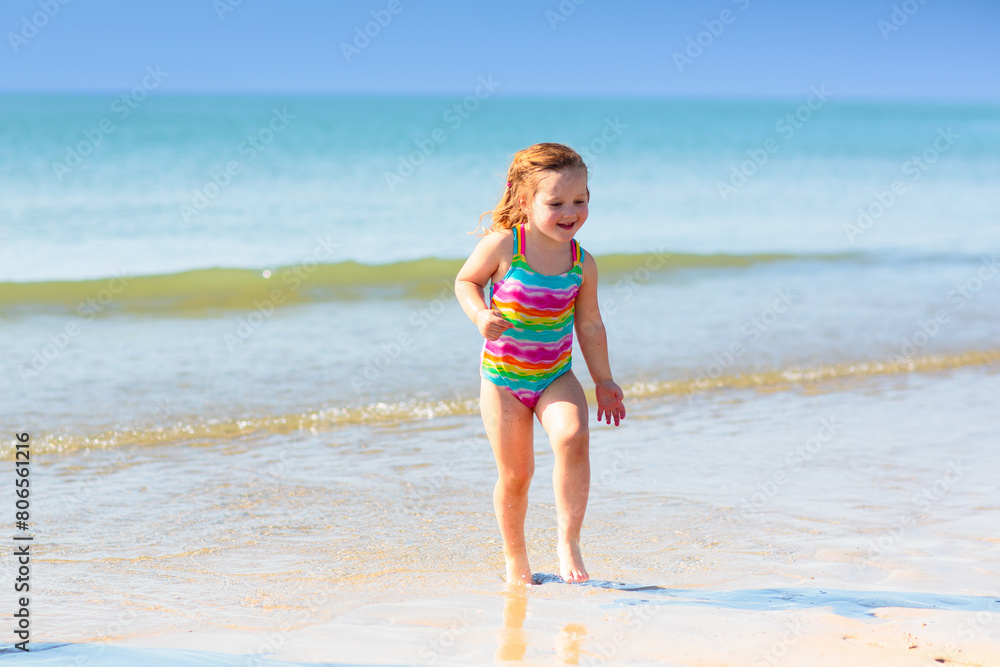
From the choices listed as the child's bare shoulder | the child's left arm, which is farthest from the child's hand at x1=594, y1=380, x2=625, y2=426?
the child's bare shoulder

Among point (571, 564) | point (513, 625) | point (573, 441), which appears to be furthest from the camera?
point (571, 564)

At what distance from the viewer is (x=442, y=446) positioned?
210 inches

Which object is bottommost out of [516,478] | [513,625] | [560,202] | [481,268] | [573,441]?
[513,625]

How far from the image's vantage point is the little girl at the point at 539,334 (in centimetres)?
333

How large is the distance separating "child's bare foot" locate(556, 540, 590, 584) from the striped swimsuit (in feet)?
1.63

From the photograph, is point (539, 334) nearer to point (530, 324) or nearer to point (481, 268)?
point (530, 324)

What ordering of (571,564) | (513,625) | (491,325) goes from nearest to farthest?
(513,625) → (491,325) → (571,564)

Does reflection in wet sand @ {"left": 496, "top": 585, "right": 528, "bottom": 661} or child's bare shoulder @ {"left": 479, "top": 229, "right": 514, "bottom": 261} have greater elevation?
child's bare shoulder @ {"left": 479, "top": 229, "right": 514, "bottom": 261}

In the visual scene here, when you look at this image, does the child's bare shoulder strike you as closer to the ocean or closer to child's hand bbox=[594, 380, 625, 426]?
child's hand bbox=[594, 380, 625, 426]

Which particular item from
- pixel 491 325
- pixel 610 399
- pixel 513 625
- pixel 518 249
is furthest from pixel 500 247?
pixel 513 625

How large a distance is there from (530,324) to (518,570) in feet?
2.84

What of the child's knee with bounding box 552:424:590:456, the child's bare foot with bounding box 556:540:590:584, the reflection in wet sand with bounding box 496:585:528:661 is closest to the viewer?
the reflection in wet sand with bounding box 496:585:528:661

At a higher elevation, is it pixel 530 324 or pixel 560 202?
pixel 560 202

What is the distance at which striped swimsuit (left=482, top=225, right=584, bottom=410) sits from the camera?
338 cm
